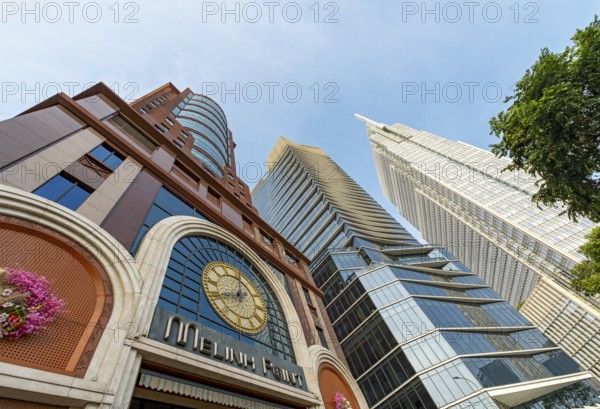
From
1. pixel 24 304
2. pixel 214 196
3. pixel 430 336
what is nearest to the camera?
pixel 24 304

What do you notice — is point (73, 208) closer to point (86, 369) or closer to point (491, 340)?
point (86, 369)

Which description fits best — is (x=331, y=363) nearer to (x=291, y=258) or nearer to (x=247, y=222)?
(x=291, y=258)

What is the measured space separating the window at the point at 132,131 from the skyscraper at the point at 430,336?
99.7 ft

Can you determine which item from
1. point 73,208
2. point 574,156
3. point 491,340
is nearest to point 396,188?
point 491,340

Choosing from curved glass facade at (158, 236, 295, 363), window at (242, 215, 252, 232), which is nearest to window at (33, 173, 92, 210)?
curved glass facade at (158, 236, 295, 363)

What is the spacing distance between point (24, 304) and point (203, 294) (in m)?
6.99

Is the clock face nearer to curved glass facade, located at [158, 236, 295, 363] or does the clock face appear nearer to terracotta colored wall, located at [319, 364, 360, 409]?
curved glass facade, located at [158, 236, 295, 363]

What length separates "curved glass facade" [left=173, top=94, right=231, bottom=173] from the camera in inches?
1439

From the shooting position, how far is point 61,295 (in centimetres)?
814

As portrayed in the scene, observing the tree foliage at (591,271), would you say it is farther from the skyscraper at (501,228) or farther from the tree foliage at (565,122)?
the skyscraper at (501,228)

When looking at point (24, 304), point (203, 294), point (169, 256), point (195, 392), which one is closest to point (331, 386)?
point (203, 294)

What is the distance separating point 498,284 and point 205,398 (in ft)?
396

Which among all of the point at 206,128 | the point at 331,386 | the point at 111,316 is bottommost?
the point at 111,316

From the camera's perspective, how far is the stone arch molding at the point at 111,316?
20.2ft
